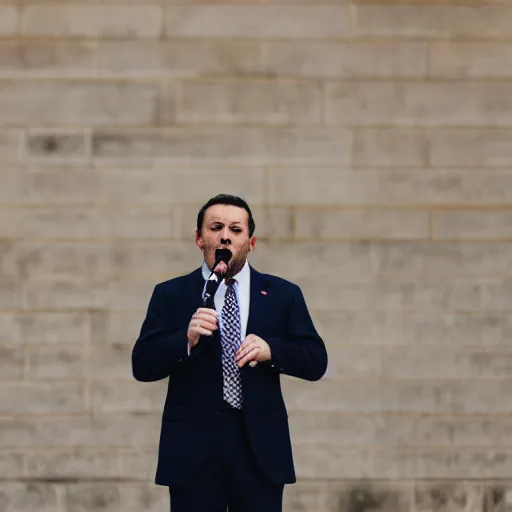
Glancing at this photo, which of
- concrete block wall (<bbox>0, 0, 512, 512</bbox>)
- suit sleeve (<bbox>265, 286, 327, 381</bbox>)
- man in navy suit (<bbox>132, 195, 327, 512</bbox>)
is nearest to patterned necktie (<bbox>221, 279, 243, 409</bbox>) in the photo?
man in navy suit (<bbox>132, 195, 327, 512</bbox>)

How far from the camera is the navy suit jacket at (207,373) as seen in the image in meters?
4.70

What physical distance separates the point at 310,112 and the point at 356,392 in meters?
1.67

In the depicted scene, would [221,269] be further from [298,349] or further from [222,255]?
[298,349]

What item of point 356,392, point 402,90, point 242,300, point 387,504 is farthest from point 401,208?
point 242,300

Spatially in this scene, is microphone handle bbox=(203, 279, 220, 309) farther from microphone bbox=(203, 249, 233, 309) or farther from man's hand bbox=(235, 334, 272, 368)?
man's hand bbox=(235, 334, 272, 368)

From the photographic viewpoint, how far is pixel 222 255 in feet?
15.1

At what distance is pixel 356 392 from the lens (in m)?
6.87

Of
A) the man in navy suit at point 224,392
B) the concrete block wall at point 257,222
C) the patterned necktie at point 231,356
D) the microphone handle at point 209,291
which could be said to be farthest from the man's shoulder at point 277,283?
the concrete block wall at point 257,222

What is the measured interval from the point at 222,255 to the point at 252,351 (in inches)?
15.7

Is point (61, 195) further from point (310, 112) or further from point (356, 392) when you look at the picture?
point (356, 392)

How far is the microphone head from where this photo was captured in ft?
15.0

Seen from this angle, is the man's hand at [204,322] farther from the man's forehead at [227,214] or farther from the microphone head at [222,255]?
the man's forehead at [227,214]

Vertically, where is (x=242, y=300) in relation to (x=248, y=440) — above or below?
above

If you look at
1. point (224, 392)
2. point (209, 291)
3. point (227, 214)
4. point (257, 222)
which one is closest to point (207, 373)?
point (224, 392)
